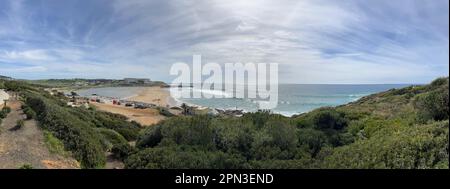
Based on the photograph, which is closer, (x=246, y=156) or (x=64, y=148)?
(x=246, y=156)

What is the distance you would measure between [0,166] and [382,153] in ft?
27.4

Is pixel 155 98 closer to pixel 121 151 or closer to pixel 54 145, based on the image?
pixel 54 145

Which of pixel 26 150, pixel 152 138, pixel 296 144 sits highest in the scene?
pixel 296 144

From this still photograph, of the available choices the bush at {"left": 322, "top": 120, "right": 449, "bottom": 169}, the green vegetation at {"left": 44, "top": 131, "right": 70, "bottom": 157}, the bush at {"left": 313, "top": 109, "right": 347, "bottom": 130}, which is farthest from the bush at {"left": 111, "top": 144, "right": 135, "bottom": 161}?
the bush at {"left": 322, "top": 120, "right": 449, "bottom": 169}

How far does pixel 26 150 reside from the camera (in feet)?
33.6

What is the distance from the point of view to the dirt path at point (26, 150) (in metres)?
8.92

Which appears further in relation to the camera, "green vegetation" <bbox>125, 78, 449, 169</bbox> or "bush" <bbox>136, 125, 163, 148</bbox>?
"bush" <bbox>136, 125, 163, 148</bbox>

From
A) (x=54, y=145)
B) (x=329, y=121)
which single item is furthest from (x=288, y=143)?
(x=54, y=145)

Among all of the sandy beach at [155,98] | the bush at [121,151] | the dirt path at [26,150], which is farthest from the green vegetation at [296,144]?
the sandy beach at [155,98]

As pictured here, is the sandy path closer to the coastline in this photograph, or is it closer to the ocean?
the ocean

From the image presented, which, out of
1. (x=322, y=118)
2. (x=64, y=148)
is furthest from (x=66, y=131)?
(x=322, y=118)

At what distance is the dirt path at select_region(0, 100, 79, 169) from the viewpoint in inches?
351
